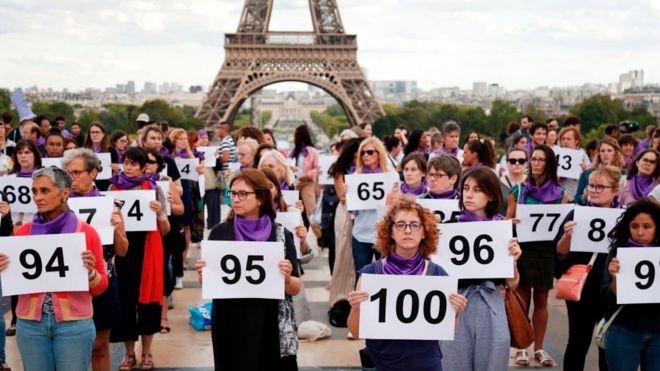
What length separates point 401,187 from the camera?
9.23 meters

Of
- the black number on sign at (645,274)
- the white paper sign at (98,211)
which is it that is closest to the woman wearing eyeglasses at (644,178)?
the black number on sign at (645,274)

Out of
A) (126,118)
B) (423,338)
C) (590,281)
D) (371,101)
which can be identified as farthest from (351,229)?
(126,118)

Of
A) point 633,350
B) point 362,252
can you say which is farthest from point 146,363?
point 633,350

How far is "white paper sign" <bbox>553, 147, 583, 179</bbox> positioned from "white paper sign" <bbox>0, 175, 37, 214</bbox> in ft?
20.5

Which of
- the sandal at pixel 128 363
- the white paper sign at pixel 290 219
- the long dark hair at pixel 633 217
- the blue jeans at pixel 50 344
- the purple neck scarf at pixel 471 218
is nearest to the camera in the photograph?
the blue jeans at pixel 50 344

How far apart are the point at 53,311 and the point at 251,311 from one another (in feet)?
3.97

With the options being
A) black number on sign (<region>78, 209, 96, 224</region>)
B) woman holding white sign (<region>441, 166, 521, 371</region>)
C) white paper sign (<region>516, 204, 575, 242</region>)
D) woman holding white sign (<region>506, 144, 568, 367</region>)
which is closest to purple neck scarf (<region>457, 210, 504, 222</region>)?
woman holding white sign (<region>441, 166, 521, 371</region>)

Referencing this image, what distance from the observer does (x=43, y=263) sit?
19.5 feet

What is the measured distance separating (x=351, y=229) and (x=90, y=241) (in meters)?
4.68

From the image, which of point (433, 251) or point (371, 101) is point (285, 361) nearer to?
point (433, 251)

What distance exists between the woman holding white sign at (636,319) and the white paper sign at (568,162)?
18.7ft

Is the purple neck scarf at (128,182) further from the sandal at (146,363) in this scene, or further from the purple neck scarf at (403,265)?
the purple neck scarf at (403,265)

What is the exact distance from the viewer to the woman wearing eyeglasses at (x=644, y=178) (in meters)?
8.91

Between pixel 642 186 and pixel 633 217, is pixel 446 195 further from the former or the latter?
pixel 642 186
